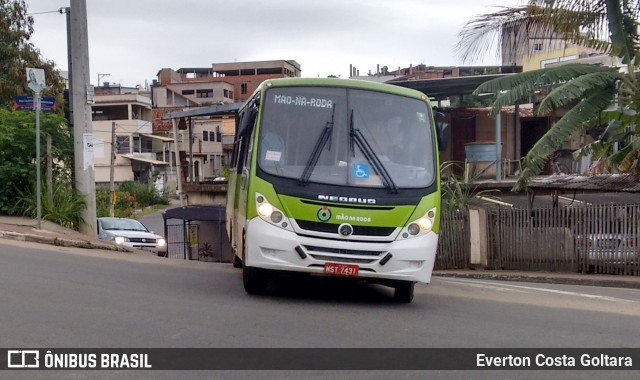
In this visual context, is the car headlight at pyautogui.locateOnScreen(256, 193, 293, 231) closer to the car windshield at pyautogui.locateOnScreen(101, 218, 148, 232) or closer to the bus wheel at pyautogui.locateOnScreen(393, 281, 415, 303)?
the bus wheel at pyautogui.locateOnScreen(393, 281, 415, 303)

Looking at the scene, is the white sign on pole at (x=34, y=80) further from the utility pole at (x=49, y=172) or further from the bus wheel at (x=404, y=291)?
the bus wheel at (x=404, y=291)

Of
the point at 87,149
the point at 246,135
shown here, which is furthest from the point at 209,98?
the point at 246,135

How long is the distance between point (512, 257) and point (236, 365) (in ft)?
40.8

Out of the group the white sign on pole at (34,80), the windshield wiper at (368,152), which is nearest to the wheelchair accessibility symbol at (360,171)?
the windshield wiper at (368,152)

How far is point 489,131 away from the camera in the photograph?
28375 millimetres

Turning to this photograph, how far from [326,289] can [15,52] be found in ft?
68.4

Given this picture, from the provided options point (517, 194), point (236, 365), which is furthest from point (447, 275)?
point (236, 365)

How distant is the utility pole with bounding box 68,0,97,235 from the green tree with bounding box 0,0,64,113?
1001 cm

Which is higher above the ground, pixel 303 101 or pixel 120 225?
pixel 303 101

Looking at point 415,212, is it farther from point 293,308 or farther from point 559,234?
point 559,234

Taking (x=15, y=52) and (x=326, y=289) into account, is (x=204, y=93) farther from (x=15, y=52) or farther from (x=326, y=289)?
(x=326, y=289)

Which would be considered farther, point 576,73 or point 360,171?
point 576,73

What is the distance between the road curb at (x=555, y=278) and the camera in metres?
15.2

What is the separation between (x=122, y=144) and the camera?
2451 inches
